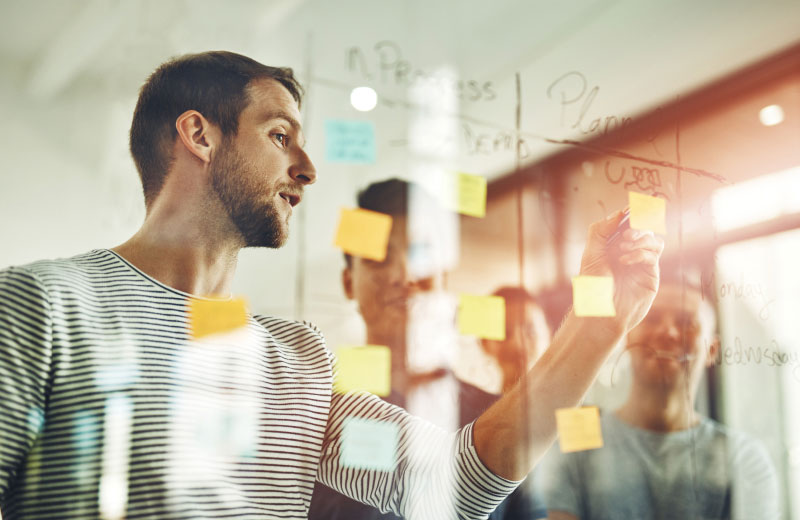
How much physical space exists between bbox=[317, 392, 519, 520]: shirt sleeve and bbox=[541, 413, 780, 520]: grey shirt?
35 centimetres

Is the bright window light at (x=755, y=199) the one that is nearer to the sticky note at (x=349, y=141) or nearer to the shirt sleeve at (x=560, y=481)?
the shirt sleeve at (x=560, y=481)

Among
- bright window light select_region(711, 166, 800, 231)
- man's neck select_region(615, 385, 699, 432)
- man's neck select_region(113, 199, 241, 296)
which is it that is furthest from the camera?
bright window light select_region(711, 166, 800, 231)

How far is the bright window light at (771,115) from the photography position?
1.59 m

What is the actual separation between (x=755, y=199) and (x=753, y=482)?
2.23 ft

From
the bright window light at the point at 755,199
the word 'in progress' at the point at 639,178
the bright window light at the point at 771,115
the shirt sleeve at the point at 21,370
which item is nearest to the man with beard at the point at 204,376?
the shirt sleeve at the point at 21,370

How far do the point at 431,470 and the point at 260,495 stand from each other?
296 millimetres

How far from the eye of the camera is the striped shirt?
0.83m

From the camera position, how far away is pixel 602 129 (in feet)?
4.81

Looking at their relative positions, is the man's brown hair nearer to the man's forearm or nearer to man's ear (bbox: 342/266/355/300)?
man's ear (bbox: 342/266/355/300)

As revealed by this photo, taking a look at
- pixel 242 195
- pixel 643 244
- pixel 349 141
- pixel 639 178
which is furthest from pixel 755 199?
pixel 242 195

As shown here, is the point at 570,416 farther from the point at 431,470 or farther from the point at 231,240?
the point at 231,240

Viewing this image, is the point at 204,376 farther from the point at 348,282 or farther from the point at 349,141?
the point at 349,141

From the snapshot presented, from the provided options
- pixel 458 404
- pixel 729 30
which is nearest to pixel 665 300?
pixel 458 404

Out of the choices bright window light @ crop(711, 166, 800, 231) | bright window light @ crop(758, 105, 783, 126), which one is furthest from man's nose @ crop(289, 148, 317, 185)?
bright window light @ crop(758, 105, 783, 126)
